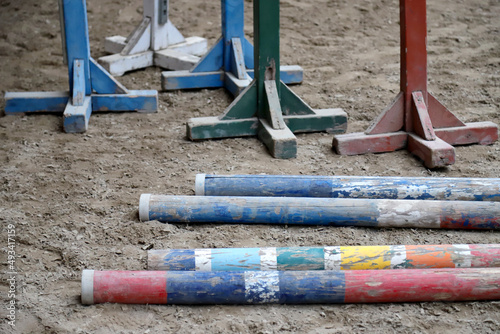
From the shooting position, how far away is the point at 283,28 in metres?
5.84

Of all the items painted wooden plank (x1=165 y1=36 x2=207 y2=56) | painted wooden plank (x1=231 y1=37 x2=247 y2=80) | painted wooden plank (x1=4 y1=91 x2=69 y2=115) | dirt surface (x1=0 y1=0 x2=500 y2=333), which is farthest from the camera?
painted wooden plank (x1=165 y1=36 x2=207 y2=56)

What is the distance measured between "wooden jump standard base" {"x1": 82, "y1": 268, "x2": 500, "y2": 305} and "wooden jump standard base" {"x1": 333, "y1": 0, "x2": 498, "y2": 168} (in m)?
1.19

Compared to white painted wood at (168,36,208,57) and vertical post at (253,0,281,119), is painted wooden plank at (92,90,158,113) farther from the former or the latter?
white painted wood at (168,36,208,57)

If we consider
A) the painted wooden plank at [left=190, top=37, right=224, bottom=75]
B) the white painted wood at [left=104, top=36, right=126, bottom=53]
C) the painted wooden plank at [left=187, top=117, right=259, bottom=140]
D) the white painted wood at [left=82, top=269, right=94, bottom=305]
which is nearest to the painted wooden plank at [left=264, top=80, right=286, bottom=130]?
the painted wooden plank at [left=187, top=117, right=259, bottom=140]

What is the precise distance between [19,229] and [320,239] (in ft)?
4.07

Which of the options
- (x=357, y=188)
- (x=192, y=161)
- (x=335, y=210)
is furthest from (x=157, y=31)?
(x=335, y=210)

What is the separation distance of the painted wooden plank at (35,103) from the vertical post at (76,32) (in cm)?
12

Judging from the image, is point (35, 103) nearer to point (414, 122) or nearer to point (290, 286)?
point (414, 122)

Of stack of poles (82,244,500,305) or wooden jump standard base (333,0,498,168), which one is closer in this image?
stack of poles (82,244,500,305)

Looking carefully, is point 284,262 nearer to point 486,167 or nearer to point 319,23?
point 486,167

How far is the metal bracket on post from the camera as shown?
137 inches

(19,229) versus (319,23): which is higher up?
(319,23)

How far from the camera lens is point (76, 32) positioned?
3.85 metres

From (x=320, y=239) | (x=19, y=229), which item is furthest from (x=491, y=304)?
(x=19, y=229)
